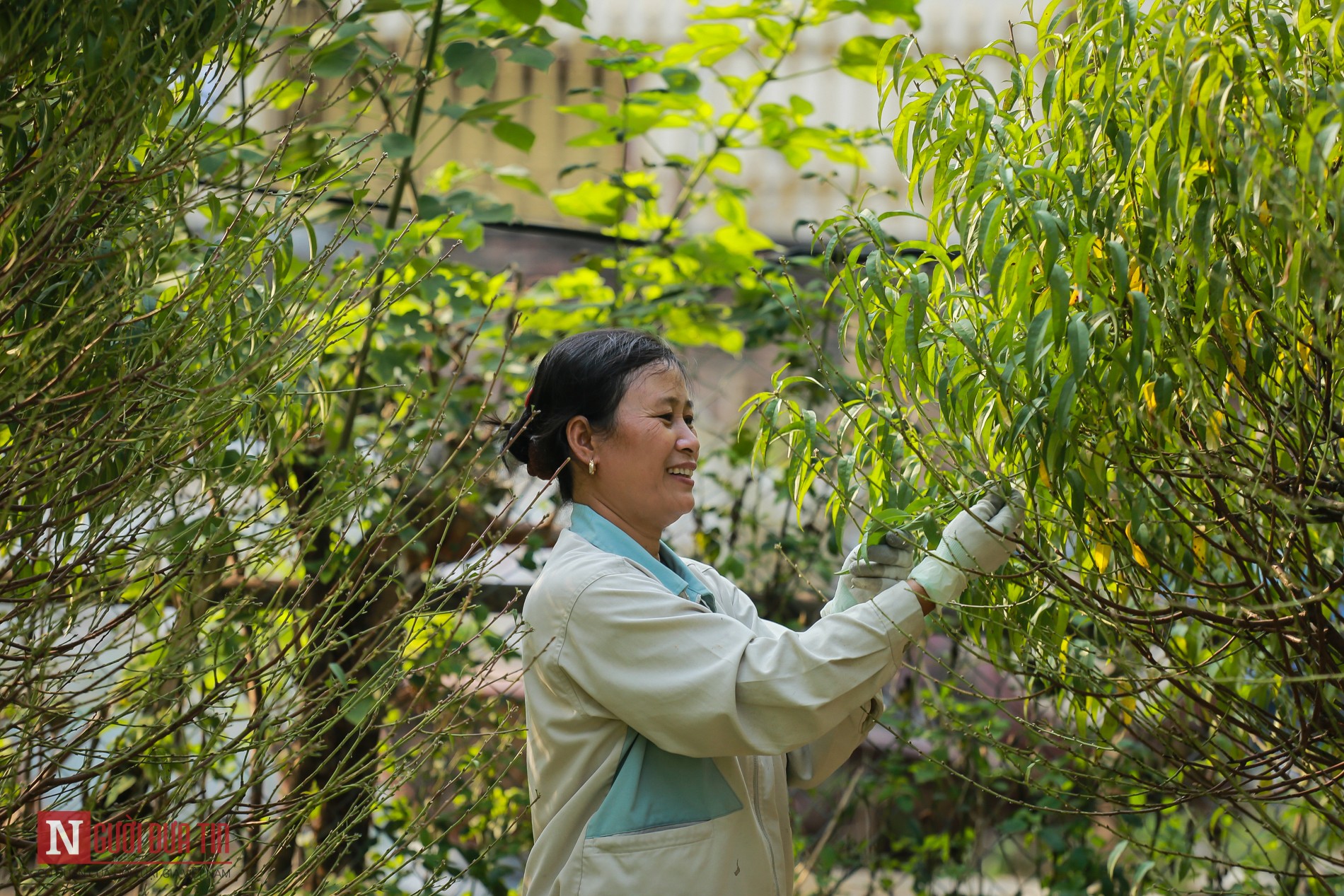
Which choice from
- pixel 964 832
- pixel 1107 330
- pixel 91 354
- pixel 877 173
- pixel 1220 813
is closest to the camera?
pixel 1107 330

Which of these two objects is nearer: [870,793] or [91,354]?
[91,354]

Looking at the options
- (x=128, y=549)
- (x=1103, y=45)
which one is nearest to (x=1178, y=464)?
(x=1103, y=45)

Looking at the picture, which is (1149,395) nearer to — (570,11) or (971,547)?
(971,547)

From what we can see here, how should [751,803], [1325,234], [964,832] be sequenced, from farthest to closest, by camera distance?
[964,832]
[751,803]
[1325,234]

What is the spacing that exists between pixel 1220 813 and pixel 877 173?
7.37ft

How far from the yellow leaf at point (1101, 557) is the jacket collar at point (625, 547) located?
21.0 inches

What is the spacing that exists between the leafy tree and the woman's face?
276 millimetres

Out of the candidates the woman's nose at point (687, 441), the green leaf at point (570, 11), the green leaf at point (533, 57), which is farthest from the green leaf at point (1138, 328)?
the green leaf at point (570, 11)

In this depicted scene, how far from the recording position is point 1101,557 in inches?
56.9

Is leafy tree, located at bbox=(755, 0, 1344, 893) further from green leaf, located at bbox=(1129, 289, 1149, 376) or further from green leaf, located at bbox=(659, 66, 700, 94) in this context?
green leaf, located at bbox=(659, 66, 700, 94)

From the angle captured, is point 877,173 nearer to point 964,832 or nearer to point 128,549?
point 964,832

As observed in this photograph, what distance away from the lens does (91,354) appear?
1.40 meters

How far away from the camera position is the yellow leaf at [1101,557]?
1.43 m

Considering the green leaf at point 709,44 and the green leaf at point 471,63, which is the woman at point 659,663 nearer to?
the green leaf at point 471,63
